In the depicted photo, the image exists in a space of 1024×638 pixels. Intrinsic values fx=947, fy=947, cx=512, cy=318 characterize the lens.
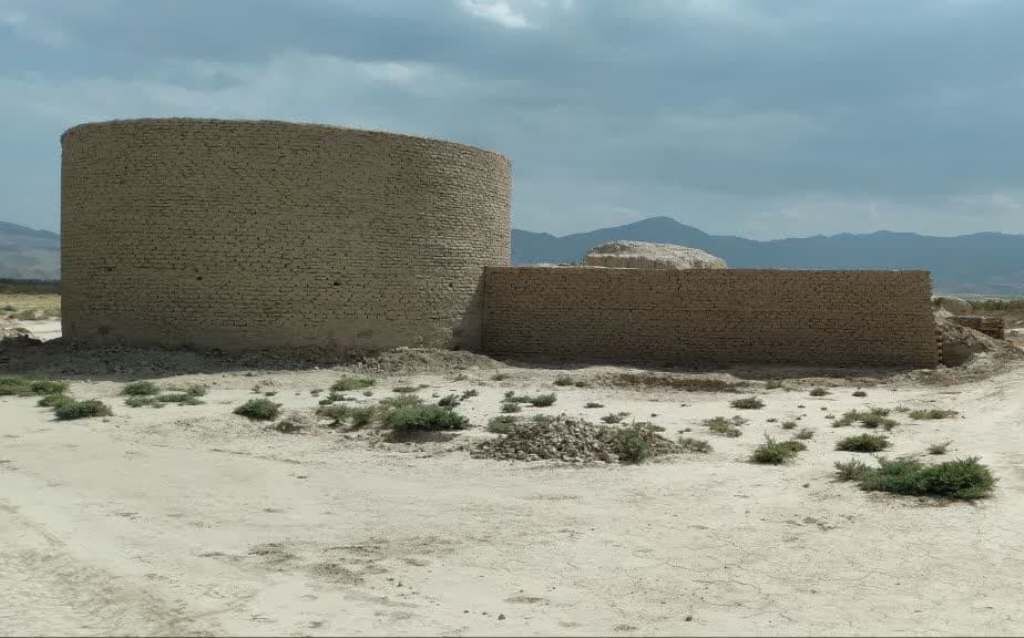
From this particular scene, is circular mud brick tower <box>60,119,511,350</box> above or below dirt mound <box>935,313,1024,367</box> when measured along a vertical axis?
above

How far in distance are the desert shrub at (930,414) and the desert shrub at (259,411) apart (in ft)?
31.8

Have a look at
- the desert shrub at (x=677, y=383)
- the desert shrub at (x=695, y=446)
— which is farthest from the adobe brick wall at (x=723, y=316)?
the desert shrub at (x=695, y=446)

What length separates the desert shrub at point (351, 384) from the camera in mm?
16938

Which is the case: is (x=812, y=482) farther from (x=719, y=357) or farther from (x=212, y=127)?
(x=212, y=127)

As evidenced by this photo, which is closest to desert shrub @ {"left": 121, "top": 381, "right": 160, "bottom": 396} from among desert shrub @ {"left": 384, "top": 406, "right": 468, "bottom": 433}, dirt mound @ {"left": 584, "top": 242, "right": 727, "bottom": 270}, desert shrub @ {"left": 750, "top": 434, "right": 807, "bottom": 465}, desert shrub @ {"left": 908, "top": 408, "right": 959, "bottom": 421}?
desert shrub @ {"left": 384, "top": 406, "right": 468, "bottom": 433}

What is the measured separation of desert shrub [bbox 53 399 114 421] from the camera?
1375cm

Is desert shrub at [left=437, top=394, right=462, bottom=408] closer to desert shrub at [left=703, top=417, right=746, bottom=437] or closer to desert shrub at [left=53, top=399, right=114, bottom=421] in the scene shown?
desert shrub at [left=703, top=417, right=746, bottom=437]

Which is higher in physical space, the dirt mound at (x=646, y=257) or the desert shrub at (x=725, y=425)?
the dirt mound at (x=646, y=257)

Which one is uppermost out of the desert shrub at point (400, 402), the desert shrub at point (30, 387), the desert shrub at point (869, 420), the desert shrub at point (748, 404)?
the desert shrub at point (869, 420)

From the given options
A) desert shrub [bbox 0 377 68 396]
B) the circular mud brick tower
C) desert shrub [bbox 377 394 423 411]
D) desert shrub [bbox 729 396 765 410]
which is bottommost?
desert shrub [bbox 0 377 68 396]

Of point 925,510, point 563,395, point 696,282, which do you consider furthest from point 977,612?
point 696,282

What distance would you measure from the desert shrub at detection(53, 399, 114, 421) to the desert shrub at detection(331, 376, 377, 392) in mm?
3980

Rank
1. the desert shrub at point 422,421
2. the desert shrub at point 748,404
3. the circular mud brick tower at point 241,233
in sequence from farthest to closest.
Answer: the circular mud brick tower at point 241,233 → the desert shrub at point 748,404 → the desert shrub at point 422,421

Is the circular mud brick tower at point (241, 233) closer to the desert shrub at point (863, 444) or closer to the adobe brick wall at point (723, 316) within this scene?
the adobe brick wall at point (723, 316)
